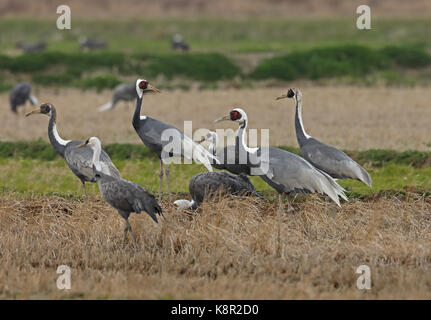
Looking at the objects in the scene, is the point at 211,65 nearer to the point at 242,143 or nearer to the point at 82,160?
the point at 82,160

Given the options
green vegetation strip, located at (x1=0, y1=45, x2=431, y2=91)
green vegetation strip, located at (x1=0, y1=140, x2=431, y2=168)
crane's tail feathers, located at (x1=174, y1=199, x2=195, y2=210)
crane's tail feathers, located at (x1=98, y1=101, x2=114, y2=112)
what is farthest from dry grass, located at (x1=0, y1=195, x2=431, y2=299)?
green vegetation strip, located at (x1=0, y1=45, x2=431, y2=91)

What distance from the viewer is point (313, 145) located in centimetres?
1073

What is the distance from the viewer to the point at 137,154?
14.8 metres

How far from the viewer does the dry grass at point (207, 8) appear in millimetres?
41969

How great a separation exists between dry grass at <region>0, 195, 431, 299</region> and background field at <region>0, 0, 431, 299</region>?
2 centimetres

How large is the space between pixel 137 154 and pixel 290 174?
538 cm

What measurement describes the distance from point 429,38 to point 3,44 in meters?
18.8

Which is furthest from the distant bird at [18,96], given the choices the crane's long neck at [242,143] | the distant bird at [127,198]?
the distant bird at [127,198]

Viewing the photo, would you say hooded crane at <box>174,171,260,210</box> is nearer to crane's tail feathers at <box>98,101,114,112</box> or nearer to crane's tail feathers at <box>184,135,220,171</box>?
crane's tail feathers at <box>184,135,220,171</box>

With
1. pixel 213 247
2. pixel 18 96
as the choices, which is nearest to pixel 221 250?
pixel 213 247
